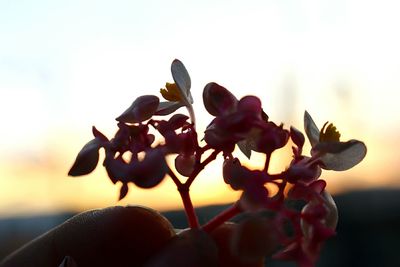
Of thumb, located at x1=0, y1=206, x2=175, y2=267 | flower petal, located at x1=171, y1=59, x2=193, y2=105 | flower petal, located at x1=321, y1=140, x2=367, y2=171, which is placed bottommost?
thumb, located at x1=0, y1=206, x2=175, y2=267

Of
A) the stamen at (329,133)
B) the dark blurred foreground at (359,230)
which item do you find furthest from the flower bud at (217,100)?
the dark blurred foreground at (359,230)

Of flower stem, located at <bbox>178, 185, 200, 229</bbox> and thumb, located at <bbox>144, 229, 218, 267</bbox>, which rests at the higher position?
flower stem, located at <bbox>178, 185, 200, 229</bbox>

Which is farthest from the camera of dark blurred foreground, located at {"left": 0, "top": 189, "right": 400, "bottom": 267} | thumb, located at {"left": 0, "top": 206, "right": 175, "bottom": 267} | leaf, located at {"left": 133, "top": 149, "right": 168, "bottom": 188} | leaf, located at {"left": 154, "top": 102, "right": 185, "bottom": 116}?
dark blurred foreground, located at {"left": 0, "top": 189, "right": 400, "bottom": 267}

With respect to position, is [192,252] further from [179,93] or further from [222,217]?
[179,93]

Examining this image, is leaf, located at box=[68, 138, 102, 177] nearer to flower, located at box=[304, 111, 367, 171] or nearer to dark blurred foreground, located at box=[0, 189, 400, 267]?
flower, located at box=[304, 111, 367, 171]

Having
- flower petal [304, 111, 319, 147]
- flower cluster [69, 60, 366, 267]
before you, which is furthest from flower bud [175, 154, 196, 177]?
flower petal [304, 111, 319, 147]

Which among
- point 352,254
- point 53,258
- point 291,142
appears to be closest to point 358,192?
point 352,254
